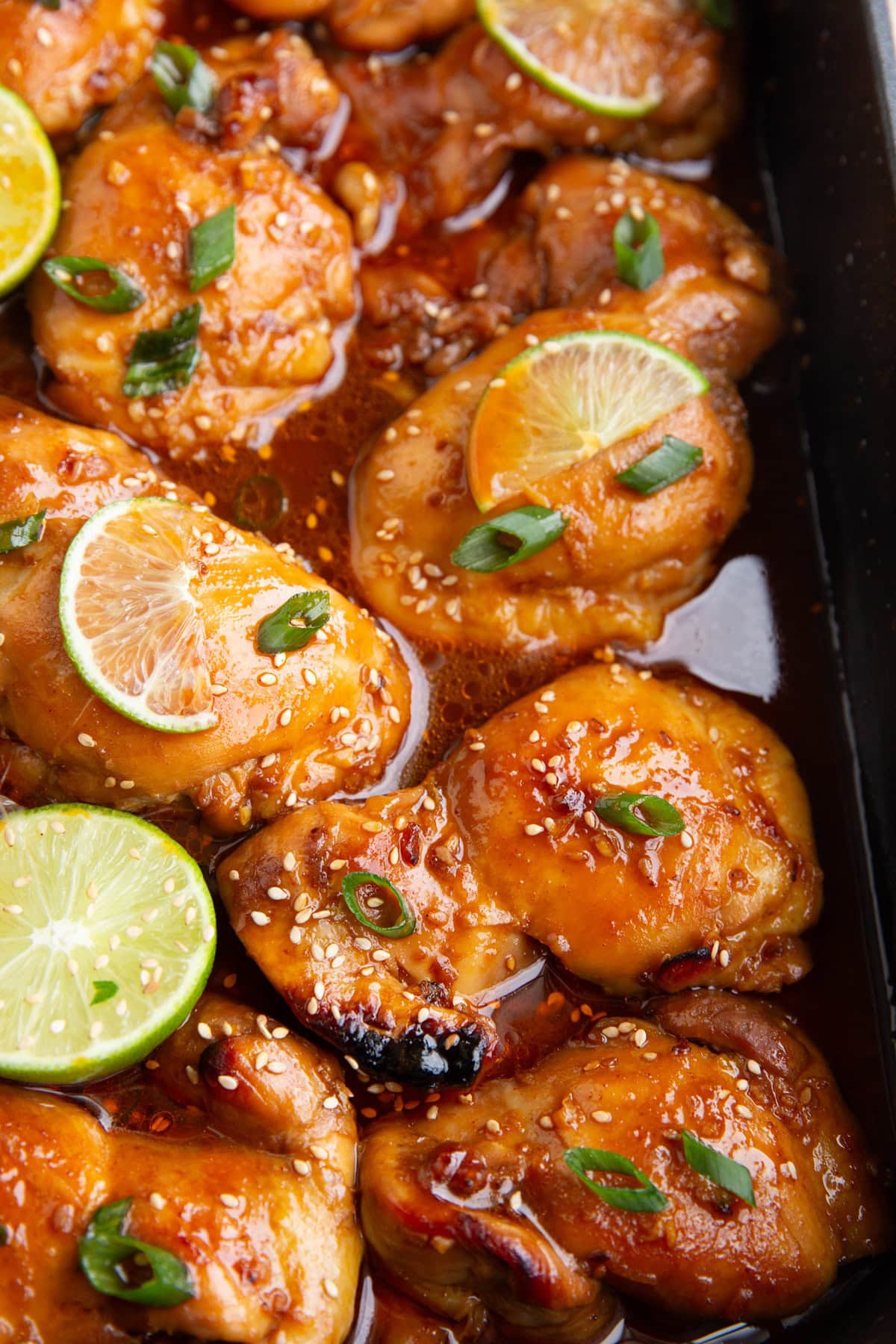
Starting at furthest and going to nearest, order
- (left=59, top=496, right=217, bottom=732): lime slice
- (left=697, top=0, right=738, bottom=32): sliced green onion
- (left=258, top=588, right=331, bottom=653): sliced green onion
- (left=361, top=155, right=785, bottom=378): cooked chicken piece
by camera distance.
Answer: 1. (left=697, top=0, right=738, bottom=32): sliced green onion
2. (left=361, top=155, right=785, bottom=378): cooked chicken piece
3. (left=258, top=588, right=331, bottom=653): sliced green onion
4. (left=59, top=496, right=217, bottom=732): lime slice

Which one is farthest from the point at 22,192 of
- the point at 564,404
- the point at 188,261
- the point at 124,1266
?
the point at 124,1266

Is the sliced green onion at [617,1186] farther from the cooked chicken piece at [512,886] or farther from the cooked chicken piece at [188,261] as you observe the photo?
the cooked chicken piece at [188,261]

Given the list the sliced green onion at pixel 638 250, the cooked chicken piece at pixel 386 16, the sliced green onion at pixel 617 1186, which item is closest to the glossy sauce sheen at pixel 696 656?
the sliced green onion at pixel 617 1186

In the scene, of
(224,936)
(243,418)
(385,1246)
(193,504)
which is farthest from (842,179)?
(385,1246)

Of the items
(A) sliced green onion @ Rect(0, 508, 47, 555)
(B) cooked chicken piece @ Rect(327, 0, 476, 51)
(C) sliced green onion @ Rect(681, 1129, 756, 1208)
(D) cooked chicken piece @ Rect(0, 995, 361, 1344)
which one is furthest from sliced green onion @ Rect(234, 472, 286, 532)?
(C) sliced green onion @ Rect(681, 1129, 756, 1208)

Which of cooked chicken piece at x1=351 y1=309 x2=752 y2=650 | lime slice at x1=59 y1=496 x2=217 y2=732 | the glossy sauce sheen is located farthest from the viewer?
cooked chicken piece at x1=351 y1=309 x2=752 y2=650

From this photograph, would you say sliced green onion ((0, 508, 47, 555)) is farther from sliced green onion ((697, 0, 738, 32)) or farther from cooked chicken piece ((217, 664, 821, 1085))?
sliced green onion ((697, 0, 738, 32))
